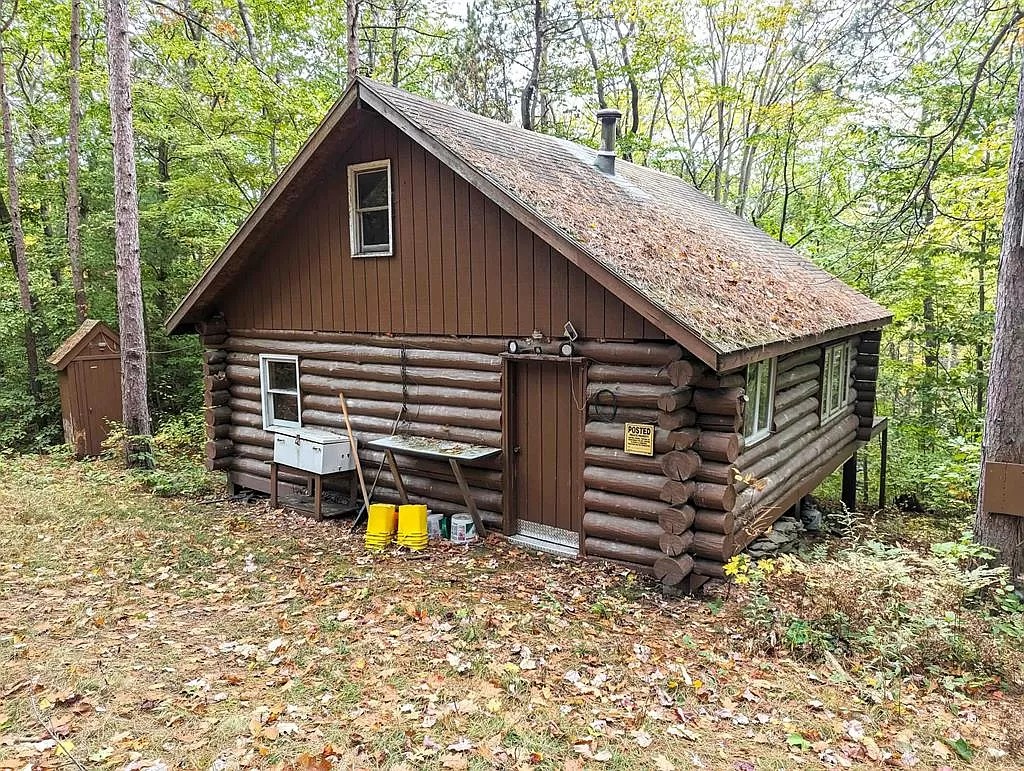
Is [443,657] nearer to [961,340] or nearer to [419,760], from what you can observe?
[419,760]

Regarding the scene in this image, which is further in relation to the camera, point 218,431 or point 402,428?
point 218,431

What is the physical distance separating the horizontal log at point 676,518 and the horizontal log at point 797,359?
9.79 ft

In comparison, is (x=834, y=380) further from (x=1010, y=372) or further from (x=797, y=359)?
(x=1010, y=372)

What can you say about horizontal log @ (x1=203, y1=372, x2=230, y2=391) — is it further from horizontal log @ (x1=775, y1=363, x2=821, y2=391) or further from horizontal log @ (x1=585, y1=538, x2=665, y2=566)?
horizontal log @ (x1=775, y1=363, x2=821, y2=391)

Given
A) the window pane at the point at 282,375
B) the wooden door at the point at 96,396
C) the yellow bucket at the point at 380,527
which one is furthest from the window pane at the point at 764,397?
the wooden door at the point at 96,396

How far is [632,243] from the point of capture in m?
8.20

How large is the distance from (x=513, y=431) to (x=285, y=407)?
183 inches

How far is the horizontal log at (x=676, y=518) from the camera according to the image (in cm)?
717

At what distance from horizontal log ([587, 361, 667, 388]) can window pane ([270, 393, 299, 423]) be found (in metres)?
5.53

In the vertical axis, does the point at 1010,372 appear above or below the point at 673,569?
above

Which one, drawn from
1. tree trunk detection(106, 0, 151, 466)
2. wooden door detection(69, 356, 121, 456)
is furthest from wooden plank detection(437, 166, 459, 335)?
wooden door detection(69, 356, 121, 456)

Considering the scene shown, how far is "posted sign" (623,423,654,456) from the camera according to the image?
741 centimetres

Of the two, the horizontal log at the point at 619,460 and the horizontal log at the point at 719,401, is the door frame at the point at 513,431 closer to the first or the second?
the horizontal log at the point at 619,460

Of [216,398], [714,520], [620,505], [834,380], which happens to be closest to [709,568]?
[714,520]
